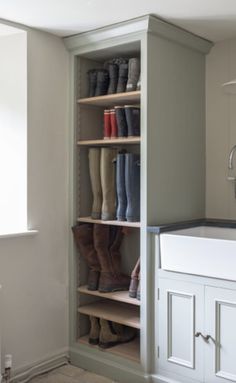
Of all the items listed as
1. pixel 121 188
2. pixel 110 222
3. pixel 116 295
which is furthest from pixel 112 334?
pixel 121 188

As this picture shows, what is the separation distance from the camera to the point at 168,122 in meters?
2.86

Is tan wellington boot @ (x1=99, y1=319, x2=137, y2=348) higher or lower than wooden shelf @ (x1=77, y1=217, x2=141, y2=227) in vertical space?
lower

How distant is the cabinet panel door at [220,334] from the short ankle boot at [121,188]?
2.38 feet

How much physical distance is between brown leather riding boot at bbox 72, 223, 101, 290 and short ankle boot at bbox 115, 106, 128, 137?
68 cm

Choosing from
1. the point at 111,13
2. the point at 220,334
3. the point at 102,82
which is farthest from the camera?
the point at 102,82

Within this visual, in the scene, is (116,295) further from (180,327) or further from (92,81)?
(92,81)

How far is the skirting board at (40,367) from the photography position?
282 centimetres

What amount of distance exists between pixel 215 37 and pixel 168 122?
0.67 m

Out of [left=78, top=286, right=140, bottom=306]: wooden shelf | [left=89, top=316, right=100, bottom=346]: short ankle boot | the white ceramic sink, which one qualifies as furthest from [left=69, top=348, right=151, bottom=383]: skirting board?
the white ceramic sink

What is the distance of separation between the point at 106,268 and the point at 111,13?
1.55m

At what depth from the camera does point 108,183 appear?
2.99m

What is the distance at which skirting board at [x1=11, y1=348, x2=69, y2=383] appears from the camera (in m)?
2.82

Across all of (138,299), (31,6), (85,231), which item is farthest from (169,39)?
(138,299)

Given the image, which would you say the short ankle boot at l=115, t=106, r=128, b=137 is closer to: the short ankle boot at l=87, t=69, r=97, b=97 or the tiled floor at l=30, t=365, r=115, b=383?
the short ankle boot at l=87, t=69, r=97, b=97
